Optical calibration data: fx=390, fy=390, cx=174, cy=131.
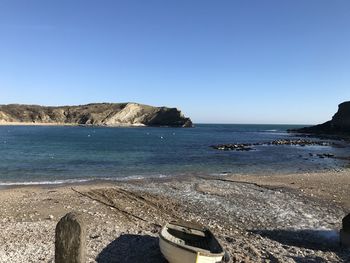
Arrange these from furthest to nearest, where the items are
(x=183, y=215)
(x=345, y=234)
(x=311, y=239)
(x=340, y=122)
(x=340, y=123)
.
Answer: (x=340, y=122) < (x=340, y=123) < (x=183, y=215) < (x=311, y=239) < (x=345, y=234)

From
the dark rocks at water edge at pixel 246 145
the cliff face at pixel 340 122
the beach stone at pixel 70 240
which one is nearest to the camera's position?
the beach stone at pixel 70 240

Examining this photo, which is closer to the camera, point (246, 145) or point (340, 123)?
point (246, 145)

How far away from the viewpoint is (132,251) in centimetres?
1290

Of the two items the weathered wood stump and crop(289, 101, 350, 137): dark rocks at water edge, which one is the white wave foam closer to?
the weathered wood stump

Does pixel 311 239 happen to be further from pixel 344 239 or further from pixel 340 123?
pixel 340 123

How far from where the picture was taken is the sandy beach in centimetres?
1313

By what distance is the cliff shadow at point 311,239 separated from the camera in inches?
560

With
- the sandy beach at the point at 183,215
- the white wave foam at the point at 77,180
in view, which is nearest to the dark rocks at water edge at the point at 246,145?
the white wave foam at the point at 77,180

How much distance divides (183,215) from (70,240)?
12.2 meters

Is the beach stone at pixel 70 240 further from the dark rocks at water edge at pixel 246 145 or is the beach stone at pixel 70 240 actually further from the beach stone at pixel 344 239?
the dark rocks at water edge at pixel 246 145

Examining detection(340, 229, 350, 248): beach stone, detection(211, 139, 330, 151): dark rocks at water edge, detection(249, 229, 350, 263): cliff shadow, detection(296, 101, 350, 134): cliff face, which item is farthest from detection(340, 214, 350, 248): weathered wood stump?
detection(296, 101, 350, 134): cliff face

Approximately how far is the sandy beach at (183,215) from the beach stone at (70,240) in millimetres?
5478

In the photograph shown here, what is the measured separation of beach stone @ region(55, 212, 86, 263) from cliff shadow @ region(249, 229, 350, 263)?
867cm

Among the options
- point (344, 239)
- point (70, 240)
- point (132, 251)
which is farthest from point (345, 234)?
point (70, 240)
